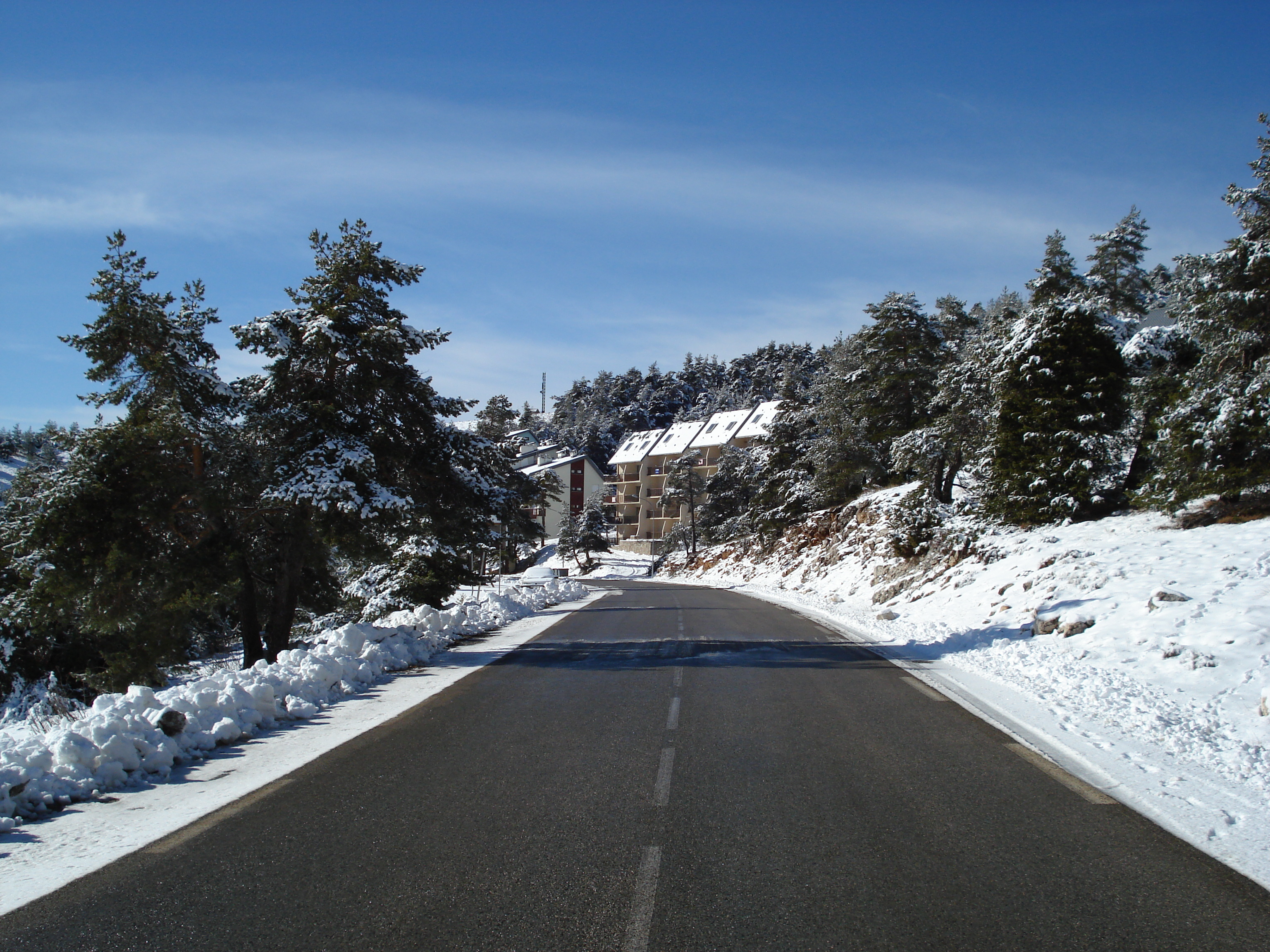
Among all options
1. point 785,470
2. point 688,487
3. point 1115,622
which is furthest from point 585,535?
point 1115,622

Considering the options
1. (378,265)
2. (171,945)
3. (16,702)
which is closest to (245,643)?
(16,702)

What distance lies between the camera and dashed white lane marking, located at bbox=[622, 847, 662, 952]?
3.95m

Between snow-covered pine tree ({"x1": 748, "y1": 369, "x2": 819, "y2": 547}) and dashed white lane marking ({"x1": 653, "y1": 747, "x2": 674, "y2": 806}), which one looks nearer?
dashed white lane marking ({"x1": 653, "y1": 747, "x2": 674, "y2": 806})

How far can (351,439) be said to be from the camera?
17375 mm

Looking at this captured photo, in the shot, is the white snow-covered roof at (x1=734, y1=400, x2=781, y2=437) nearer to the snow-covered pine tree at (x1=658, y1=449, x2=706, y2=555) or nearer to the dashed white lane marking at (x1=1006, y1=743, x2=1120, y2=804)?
the snow-covered pine tree at (x1=658, y1=449, x2=706, y2=555)

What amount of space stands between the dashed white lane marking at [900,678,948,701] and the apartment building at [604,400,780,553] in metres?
70.3

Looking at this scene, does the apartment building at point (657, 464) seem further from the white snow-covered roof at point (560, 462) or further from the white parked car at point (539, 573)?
the white parked car at point (539, 573)

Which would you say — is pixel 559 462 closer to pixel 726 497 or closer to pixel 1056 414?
pixel 726 497

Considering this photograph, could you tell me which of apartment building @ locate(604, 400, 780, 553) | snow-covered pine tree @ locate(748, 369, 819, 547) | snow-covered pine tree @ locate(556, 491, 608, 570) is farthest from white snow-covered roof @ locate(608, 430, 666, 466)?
snow-covered pine tree @ locate(748, 369, 819, 547)

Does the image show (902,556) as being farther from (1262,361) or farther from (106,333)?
(106,333)

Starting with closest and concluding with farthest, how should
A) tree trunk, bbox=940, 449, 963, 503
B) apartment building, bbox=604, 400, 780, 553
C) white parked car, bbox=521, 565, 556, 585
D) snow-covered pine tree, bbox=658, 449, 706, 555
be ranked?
tree trunk, bbox=940, 449, 963, 503
white parked car, bbox=521, 565, 556, 585
snow-covered pine tree, bbox=658, 449, 706, 555
apartment building, bbox=604, 400, 780, 553

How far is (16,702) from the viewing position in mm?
20000

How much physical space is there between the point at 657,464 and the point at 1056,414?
7378 cm

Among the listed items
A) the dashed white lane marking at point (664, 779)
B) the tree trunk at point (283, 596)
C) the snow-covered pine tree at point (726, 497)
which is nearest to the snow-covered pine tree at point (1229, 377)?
the dashed white lane marking at point (664, 779)
